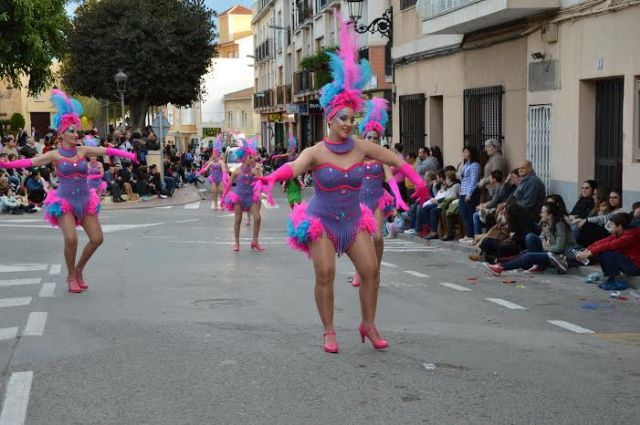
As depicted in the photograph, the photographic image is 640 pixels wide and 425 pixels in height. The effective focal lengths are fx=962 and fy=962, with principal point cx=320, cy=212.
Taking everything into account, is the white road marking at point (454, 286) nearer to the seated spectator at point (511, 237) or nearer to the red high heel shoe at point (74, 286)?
the seated spectator at point (511, 237)

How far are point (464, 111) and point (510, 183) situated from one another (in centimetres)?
584

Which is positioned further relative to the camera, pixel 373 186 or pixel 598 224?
pixel 598 224

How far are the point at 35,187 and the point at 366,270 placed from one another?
21960 mm

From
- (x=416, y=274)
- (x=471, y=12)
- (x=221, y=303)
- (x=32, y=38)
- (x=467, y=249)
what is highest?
(x=32, y=38)

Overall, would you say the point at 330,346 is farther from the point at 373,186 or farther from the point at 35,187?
the point at 35,187

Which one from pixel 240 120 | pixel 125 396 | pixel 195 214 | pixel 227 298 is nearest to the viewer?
pixel 125 396

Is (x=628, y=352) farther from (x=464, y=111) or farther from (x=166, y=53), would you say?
(x=166, y=53)

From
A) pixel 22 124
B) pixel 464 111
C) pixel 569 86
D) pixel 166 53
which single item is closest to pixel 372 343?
pixel 569 86

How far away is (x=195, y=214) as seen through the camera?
26.3 meters

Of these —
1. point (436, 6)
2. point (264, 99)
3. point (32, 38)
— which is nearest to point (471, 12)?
point (436, 6)

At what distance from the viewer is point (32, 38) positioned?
3341 centimetres

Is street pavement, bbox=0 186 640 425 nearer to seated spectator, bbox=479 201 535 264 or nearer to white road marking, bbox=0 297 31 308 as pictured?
white road marking, bbox=0 297 31 308

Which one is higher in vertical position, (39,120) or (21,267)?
(39,120)

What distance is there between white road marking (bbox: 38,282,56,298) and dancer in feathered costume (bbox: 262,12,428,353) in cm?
423
